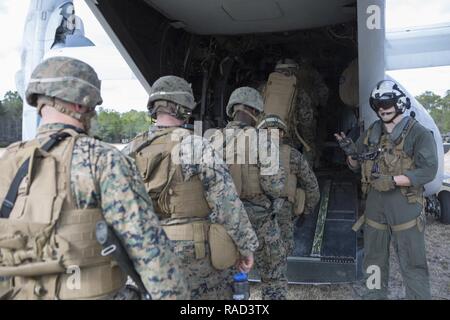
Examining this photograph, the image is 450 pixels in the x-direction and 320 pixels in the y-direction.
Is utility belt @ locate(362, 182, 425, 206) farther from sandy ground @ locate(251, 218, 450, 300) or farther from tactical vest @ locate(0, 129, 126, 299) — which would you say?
tactical vest @ locate(0, 129, 126, 299)

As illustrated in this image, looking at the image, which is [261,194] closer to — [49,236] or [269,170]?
[269,170]

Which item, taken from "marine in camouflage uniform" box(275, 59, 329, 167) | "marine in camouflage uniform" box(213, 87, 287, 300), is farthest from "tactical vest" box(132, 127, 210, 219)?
"marine in camouflage uniform" box(275, 59, 329, 167)

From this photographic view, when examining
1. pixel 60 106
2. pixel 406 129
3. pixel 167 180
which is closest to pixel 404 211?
pixel 406 129

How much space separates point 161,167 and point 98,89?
639mm

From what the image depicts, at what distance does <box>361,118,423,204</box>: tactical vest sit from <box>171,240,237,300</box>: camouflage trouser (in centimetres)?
137

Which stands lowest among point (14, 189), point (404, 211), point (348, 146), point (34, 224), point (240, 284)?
point (240, 284)

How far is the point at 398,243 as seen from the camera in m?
2.96

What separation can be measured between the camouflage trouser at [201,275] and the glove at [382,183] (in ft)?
4.18

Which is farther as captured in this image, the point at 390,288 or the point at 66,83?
the point at 390,288

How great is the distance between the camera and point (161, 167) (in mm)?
2100

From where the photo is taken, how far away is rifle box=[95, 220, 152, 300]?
130cm

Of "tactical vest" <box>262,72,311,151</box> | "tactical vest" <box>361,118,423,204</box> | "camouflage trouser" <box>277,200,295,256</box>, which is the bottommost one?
"camouflage trouser" <box>277,200,295,256</box>

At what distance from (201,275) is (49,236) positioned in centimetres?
104
